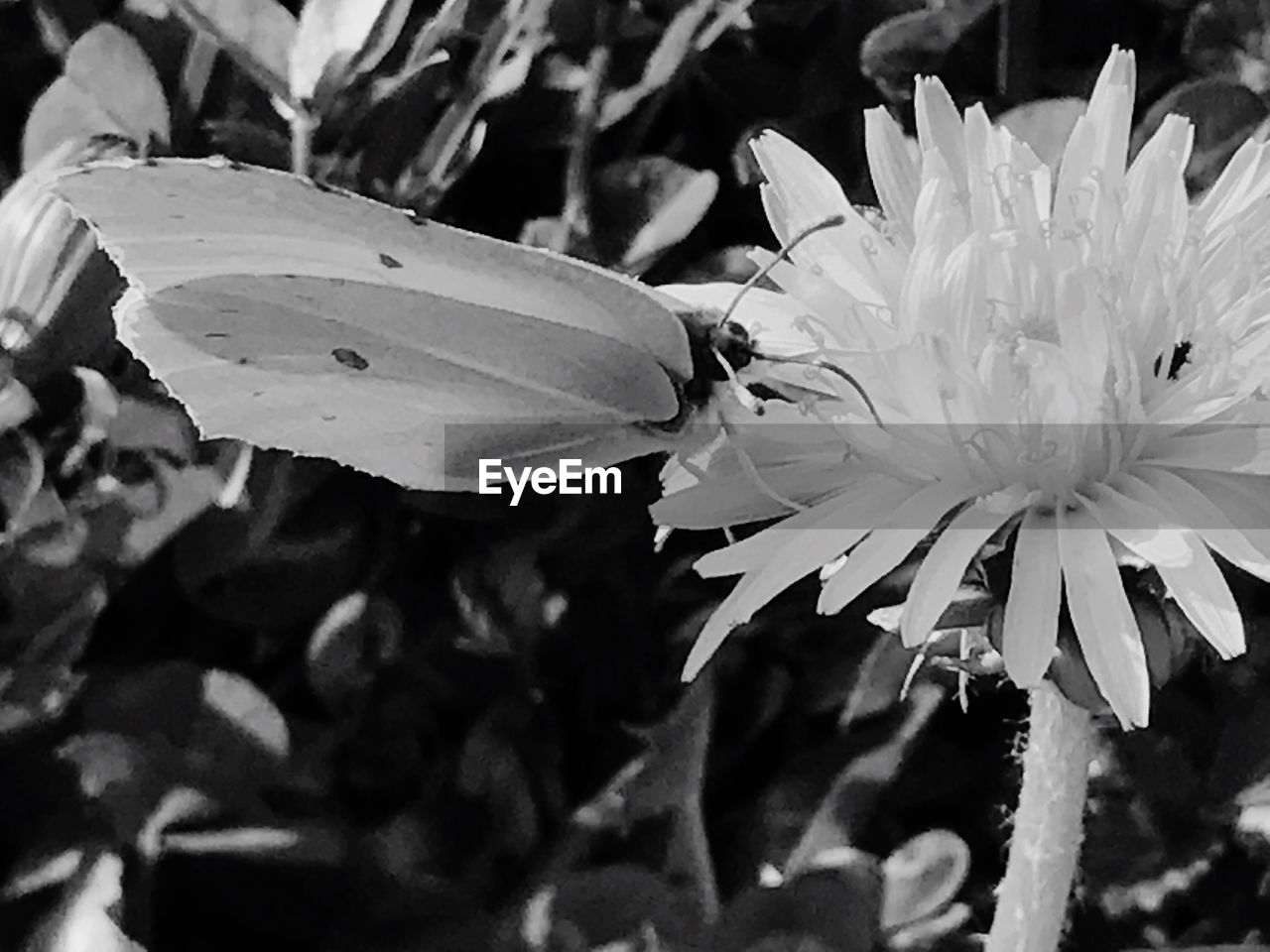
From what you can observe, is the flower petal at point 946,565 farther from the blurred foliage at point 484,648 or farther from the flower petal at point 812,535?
the blurred foliage at point 484,648

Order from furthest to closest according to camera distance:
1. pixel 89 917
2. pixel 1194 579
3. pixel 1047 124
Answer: pixel 1047 124, pixel 89 917, pixel 1194 579

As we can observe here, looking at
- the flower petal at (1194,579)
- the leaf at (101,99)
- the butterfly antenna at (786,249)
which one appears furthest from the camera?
the leaf at (101,99)

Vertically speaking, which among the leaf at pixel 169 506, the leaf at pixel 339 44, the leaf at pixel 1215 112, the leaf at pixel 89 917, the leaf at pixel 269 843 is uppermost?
the leaf at pixel 1215 112

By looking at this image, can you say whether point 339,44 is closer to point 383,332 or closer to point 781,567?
point 383,332

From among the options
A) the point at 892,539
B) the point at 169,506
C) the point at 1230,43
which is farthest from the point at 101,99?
the point at 1230,43

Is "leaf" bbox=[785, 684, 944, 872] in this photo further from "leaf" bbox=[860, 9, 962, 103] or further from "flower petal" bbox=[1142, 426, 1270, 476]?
"leaf" bbox=[860, 9, 962, 103]

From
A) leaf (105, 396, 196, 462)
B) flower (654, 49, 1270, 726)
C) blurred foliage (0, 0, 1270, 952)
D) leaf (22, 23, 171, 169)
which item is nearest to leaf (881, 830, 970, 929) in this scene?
blurred foliage (0, 0, 1270, 952)

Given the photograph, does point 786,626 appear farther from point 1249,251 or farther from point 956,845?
point 1249,251

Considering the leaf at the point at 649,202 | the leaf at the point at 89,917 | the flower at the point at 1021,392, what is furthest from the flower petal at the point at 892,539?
the leaf at the point at 89,917
